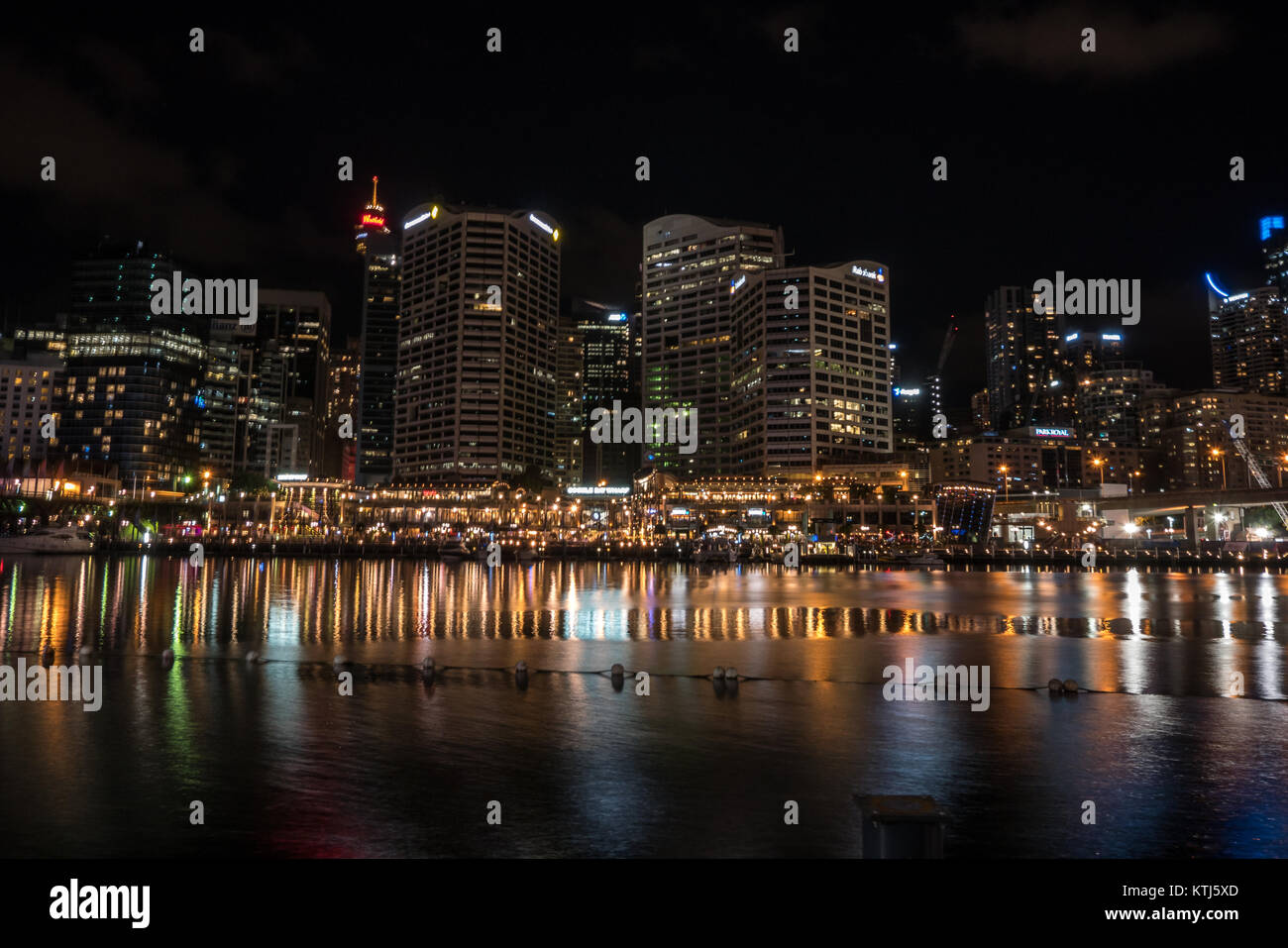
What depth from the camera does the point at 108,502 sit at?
539 ft

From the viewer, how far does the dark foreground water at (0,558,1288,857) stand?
40.9 feet

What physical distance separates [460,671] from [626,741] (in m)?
10.4

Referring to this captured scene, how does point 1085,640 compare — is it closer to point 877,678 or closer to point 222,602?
point 877,678

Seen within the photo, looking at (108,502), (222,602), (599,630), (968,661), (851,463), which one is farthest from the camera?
(851,463)

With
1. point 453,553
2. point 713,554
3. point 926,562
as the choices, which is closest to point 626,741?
point 713,554

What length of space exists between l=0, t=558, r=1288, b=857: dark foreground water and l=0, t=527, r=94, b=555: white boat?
10183 cm

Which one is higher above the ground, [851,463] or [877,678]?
[851,463]

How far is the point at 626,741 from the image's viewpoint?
59.1ft

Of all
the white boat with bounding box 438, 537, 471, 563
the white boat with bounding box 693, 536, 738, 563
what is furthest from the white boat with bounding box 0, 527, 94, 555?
the white boat with bounding box 693, 536, 738, 563

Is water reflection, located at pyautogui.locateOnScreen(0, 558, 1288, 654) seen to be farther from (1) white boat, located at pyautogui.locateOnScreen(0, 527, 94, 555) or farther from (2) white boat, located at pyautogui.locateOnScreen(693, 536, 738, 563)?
(1) white boat, located at pyautogui.locateOnScreen(0, 527, 94, 555)
